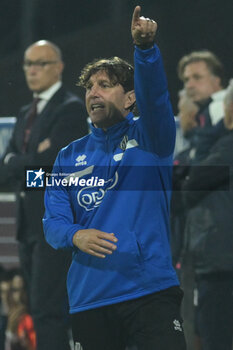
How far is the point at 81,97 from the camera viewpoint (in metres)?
2.85

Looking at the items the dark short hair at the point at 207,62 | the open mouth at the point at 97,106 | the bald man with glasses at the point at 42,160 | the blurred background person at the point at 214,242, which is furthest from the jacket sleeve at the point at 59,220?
the dark short hair at the point at 207,62

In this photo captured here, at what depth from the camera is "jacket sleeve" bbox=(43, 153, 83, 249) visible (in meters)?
2.00

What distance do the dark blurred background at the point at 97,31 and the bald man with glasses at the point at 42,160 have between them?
0.15ft

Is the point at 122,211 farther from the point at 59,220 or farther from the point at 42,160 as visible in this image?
the point at 42,160

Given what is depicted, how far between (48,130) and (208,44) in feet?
2.25

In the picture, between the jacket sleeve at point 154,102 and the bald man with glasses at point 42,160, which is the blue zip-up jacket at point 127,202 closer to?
the jacket sleeve at point 154,102

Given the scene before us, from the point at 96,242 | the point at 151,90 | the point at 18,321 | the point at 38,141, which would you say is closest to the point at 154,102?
the point at 151,90

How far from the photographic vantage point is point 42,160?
9.06ft

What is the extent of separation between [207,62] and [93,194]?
0.92 m

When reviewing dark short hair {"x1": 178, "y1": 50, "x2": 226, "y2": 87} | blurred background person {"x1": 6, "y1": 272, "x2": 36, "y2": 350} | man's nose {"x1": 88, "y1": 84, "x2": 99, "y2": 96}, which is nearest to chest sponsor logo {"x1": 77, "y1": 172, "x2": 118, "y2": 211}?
man's nose {"x1": 88, "y1": 84, "x2": 99, "y2": 96}

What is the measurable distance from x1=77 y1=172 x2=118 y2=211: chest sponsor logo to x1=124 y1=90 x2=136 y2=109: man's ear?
8.1 inches

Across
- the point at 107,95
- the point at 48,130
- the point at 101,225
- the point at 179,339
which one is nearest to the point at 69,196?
the point at 101,225

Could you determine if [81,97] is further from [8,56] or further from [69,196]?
[69,196]

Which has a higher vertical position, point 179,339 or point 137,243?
point 137,243
